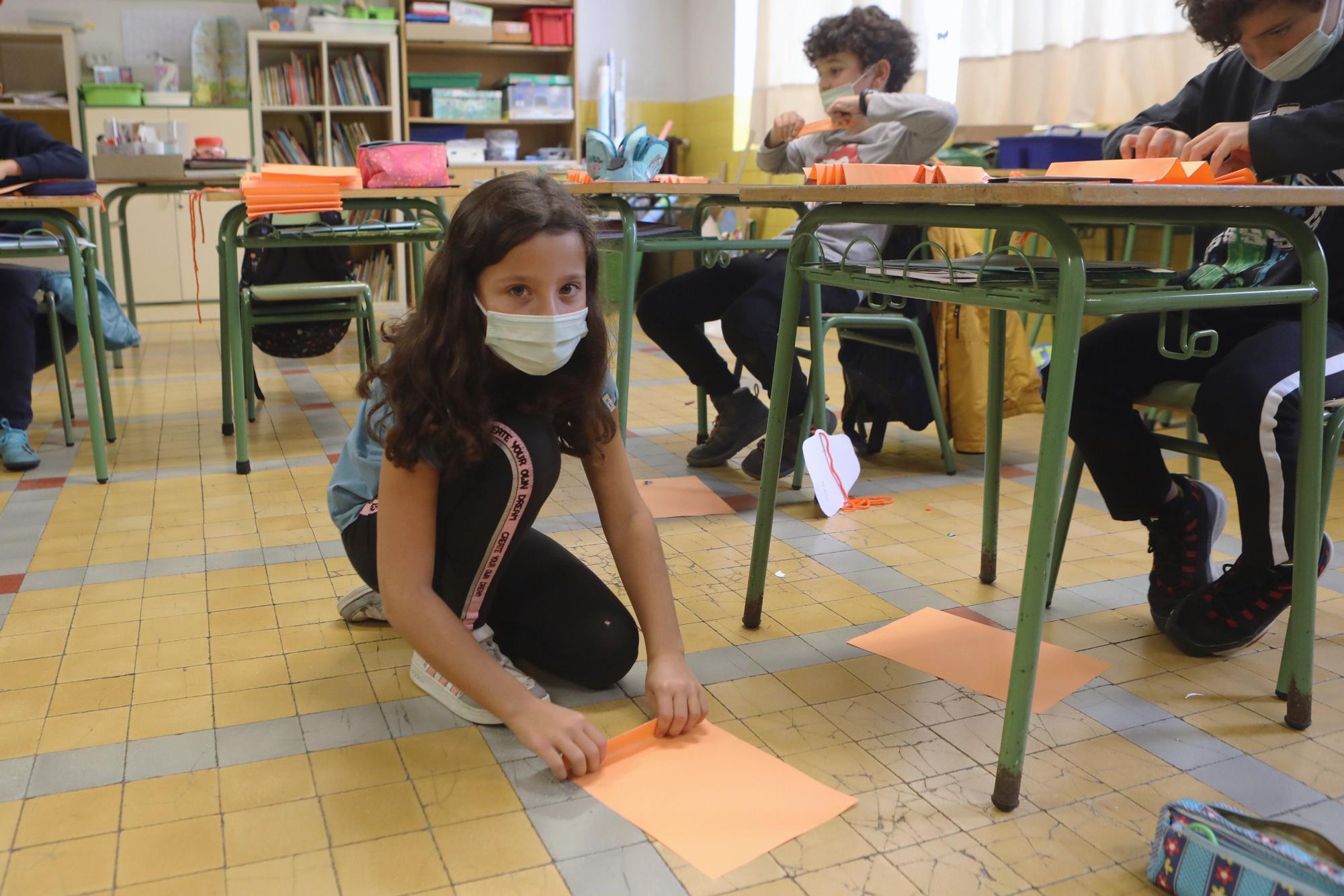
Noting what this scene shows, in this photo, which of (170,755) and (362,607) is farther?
(362,607)

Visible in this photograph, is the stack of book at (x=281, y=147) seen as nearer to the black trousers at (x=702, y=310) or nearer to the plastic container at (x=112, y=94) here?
the plastic container at (x=112, y=94)

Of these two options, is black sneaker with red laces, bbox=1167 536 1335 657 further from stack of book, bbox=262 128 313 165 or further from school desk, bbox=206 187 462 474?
stack of book, bbox=262 128 313 165

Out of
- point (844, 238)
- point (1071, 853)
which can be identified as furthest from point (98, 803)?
point (844, 238)

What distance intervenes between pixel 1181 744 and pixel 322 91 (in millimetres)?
5302

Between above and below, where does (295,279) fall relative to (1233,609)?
above

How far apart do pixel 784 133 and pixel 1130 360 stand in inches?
60.4

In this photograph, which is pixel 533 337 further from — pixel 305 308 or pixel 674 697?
pixel 305 308

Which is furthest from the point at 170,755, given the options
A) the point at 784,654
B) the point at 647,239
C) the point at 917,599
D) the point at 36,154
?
the point at 36,154

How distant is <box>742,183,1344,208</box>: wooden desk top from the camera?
0.98 metres

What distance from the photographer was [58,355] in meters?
2.79

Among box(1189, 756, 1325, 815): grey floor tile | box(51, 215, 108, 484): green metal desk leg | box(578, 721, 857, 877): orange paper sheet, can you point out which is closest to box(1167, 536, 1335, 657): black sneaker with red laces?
box(1189, 756, 1325, 815): grey floor tile

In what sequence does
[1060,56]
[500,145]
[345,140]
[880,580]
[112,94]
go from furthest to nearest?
1. [500,145]
2. [345,140]
3. [112,94]
4. [1060,56]
5. [880,580]

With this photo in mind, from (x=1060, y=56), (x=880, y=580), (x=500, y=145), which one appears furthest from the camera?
(x=500, y=145)

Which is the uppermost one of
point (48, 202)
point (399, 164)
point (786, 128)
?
point (786, 128)
